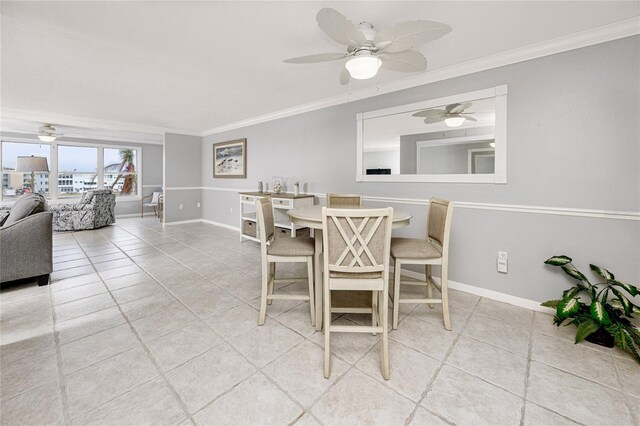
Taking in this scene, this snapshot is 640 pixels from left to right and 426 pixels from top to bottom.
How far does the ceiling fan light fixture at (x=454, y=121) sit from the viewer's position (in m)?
2.78

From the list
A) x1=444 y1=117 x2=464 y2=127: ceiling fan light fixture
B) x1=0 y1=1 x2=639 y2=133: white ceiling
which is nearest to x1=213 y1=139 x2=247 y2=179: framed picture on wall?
x1=0 y1=1 x2=639 y2=133: white ceiling

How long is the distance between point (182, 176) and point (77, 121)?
2026mm

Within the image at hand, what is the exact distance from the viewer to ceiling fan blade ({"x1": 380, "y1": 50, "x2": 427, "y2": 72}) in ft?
6.54

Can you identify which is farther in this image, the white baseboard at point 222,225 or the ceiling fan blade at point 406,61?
the white baseboard at point 222,225

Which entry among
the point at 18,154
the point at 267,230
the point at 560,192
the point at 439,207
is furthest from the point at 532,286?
the point at 18,154

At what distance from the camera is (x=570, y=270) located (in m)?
2.13

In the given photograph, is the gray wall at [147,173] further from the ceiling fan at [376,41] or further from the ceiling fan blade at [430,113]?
the ceiling fan blade at [430,113]

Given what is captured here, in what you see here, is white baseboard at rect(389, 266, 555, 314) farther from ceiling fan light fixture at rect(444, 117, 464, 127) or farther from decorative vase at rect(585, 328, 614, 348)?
ceiling fan light fixture at rect(444, 117, 464, 127)

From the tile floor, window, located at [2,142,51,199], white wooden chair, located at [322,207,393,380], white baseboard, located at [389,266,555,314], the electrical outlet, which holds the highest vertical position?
window, located at [2,142,51,199]

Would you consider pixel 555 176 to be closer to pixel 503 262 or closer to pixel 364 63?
pixel 503 262

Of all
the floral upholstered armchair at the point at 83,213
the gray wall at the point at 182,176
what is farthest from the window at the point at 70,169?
the gray wall at the point at 182,176

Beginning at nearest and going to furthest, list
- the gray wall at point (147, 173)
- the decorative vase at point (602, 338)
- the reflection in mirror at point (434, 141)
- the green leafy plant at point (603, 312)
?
the green leafy plant at point (603, 312)
the decorative vase at point (602, 338)
the reflection in mirror at point (434, 141)
the gray wall at point (147, 173)

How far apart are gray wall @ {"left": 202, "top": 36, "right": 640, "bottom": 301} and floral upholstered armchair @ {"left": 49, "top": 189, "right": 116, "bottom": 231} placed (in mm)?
6240

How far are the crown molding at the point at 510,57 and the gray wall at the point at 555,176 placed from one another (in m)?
0.05
